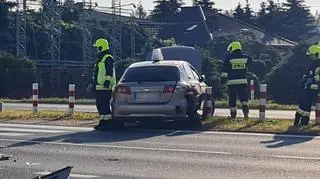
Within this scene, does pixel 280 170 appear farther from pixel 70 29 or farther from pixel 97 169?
pixel 70 29

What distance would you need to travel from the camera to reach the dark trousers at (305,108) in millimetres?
15766

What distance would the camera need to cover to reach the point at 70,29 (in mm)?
65438

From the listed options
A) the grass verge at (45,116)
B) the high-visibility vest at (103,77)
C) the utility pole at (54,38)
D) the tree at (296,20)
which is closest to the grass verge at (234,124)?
the grass verge at (45,116)

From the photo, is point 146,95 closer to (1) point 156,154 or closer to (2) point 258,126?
(2) point 258,126

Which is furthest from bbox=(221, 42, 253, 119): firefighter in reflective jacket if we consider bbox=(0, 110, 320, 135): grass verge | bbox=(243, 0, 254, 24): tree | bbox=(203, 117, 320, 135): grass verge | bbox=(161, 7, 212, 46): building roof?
bbox=(243, 0, 254, 24): tree

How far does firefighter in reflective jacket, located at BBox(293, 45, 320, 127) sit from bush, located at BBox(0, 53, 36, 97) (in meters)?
25.3

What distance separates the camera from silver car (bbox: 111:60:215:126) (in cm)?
1509

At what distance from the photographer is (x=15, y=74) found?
40.1m

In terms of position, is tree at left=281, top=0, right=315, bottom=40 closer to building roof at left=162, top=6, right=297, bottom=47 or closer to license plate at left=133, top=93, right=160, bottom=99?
building roof at left=162, top=6, right=297, bottom=47

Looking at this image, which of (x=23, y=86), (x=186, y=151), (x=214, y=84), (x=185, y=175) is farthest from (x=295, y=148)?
(x=23, y=86)

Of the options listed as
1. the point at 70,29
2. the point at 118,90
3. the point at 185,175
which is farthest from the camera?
the point at 70,29

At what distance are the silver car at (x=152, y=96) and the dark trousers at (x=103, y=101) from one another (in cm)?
26

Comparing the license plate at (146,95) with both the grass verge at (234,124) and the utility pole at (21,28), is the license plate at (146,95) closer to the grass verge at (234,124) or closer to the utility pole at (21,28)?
the grass verge at (234,124)

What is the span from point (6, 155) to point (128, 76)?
5070 mm
